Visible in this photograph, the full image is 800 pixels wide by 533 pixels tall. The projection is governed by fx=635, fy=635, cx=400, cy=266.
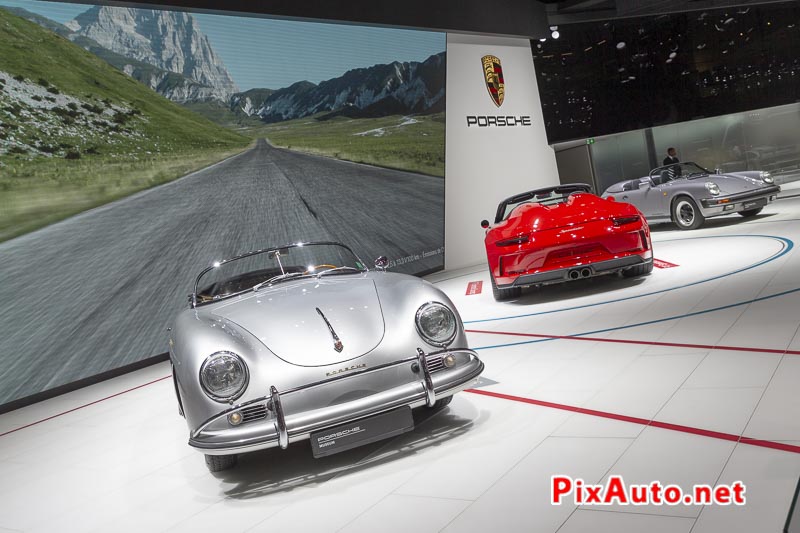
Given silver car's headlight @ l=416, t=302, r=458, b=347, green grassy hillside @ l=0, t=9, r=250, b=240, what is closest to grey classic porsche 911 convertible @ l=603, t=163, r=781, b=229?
green grassy hillside @ l=0, t=9, r=250, b=240

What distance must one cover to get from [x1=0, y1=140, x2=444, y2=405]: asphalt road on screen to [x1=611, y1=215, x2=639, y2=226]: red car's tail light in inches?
181

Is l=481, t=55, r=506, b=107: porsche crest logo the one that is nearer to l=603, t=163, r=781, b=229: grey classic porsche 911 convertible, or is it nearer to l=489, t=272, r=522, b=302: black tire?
l=603, t=163, r=781, b=229: grey classic porsche 911 convertible

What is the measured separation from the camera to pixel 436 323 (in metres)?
3.25

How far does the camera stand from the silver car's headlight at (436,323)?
319 cm

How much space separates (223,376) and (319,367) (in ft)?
1.45

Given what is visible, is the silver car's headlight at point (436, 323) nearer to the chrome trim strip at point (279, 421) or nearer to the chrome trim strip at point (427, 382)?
the chrome trim strip at point (427, 382)

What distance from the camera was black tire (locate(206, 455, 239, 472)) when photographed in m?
3.27

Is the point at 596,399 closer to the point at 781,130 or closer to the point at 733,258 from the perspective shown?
the point at 733,258

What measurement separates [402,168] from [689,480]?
940 centimetres

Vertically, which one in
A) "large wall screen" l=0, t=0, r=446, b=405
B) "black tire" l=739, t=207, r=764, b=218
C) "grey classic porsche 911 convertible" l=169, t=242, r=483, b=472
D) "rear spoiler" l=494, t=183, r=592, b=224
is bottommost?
"black tire" l=739, t=207, r=764, b=218

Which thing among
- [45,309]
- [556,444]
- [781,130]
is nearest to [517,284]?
[556,444]

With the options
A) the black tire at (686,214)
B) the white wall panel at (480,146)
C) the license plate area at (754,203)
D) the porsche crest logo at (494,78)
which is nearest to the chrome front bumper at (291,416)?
the license plate area at (754,203)

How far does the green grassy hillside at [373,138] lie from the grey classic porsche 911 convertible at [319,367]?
18.4 ft
